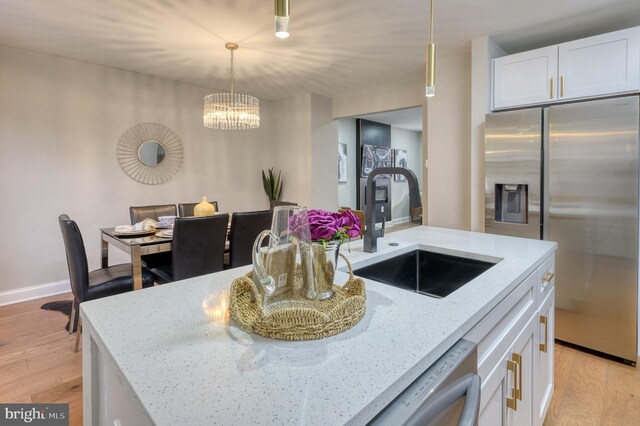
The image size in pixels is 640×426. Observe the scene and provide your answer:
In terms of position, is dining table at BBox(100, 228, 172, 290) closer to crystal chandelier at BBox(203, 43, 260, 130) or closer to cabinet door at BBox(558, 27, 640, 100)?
crystal chandelier at BBox(203, 43, 260, 130)

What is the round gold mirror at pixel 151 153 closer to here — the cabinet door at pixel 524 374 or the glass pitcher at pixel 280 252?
Result: the glass pitcher at pixel 280 252

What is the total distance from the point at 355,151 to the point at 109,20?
4739mm

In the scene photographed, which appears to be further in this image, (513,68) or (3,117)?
(3,117)

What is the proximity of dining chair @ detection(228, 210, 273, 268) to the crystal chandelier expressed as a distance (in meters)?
1.14

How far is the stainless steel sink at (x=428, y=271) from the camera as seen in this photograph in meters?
1.48

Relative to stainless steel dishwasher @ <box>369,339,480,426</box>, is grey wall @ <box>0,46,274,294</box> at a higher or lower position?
higher

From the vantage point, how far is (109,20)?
251 centimetres

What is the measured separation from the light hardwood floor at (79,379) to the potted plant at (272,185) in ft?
9.82

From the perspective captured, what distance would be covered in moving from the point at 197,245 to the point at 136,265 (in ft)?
1.33

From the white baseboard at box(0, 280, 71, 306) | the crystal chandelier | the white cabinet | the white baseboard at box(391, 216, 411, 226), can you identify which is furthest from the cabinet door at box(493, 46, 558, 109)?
the white baseboard at box(391, 216, 411, 226)

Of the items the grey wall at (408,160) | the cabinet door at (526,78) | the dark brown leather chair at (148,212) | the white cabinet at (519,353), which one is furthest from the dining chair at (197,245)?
the grey wall at (408,160)

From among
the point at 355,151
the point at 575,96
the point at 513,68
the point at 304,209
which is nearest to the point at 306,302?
the point at 304,209

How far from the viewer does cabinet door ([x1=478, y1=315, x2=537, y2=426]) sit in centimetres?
96

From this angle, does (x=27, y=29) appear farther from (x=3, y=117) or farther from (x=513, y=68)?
(x=513, y=68)
